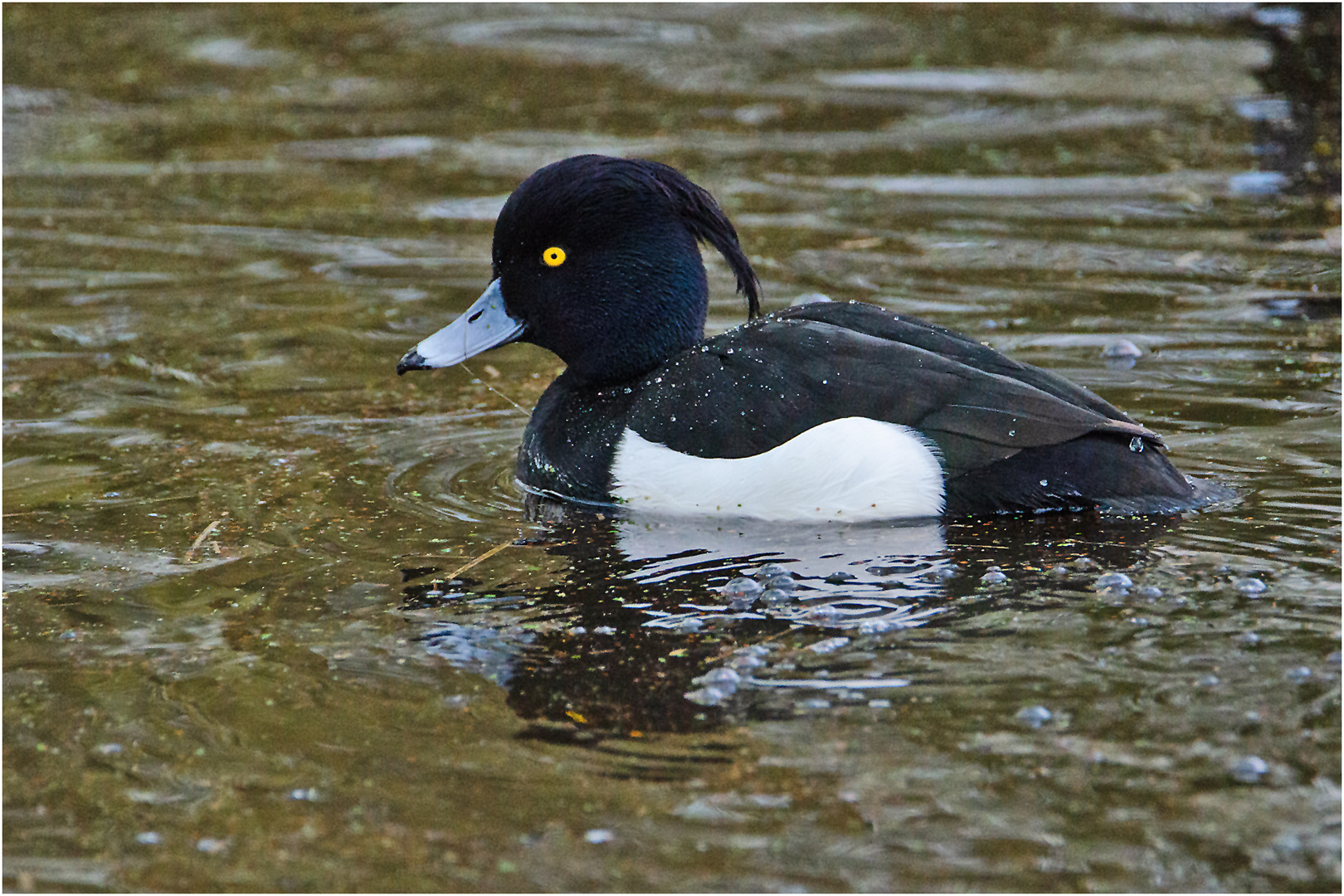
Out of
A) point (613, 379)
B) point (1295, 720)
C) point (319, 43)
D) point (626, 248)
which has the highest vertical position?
point (319, 43)

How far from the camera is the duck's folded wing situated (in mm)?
5629

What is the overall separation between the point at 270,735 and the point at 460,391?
391cm

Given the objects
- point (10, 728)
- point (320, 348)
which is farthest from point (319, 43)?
point (10, 728)

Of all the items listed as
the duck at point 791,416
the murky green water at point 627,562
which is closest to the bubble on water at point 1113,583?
the murky green water at point 627,562

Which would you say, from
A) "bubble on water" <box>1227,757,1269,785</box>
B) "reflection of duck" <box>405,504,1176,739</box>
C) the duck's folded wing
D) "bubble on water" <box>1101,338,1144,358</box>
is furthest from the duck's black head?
"bubble on water" <box>1227,757,1269,785</box>

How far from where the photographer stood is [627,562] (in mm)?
5535

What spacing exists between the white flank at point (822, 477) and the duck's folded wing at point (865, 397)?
0.04 metres

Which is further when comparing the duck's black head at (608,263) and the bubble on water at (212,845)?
the duck's black head at (608,263)

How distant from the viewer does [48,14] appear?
579 inches

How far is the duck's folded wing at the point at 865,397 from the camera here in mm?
5629

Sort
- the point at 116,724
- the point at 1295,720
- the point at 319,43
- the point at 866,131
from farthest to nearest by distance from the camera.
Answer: the point at 319,43 < the point at 866,131 < the point at 116,724 < the point at 1295,720

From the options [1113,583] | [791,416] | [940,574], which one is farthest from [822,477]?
[1113,583]

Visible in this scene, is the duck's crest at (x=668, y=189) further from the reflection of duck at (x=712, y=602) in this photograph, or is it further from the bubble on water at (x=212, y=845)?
the bubble on water at (x=212, y=845)

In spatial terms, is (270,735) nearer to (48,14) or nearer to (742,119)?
(742,119)
